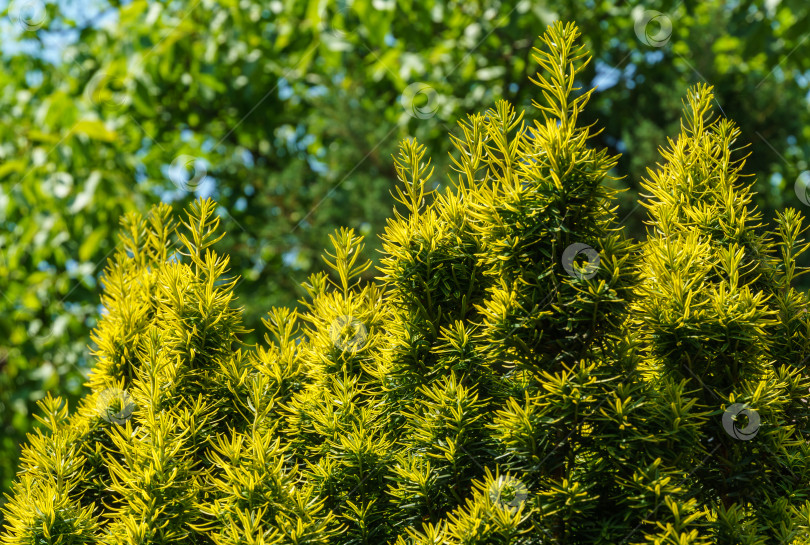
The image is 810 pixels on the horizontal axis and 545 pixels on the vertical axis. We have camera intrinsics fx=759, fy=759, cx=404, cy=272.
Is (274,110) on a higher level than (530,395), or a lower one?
lower

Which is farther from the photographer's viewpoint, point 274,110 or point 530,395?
point 274,110

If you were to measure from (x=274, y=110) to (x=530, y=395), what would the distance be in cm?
478

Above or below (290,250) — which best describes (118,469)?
above

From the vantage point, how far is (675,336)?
3.31 ft

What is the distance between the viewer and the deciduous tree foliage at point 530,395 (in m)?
0.95

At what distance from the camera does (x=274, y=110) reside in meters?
5.47

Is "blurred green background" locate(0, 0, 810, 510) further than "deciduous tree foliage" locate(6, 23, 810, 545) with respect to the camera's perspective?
Yes

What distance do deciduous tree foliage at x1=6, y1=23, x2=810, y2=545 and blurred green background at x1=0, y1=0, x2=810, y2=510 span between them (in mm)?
2675

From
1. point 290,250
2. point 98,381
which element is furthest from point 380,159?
point 98,381

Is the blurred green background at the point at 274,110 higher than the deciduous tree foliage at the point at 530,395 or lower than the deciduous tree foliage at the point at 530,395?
lower

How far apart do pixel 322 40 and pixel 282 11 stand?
73cm

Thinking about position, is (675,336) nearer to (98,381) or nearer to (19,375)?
(98,381)

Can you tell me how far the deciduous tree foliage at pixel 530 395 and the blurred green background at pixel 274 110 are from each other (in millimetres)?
2675

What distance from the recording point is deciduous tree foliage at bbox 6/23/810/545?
95 centimetres
